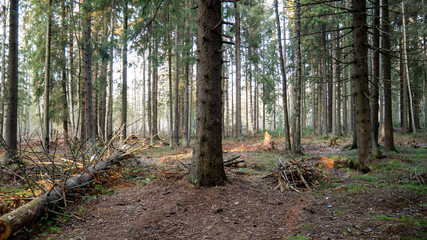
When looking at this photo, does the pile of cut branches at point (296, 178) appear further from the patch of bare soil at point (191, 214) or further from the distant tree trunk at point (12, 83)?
the distant tree trunk at point (12, 83)

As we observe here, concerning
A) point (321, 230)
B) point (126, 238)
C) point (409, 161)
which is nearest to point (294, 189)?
point (321, 230)

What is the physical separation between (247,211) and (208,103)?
91.6 inches

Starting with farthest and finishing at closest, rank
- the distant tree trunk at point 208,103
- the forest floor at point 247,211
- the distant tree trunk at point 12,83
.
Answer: the distant tree trunk at point 12,83 → the distant tree trunk at point 208,103 → the forest floor at point 247,211

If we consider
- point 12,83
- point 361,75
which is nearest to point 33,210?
point 12,83

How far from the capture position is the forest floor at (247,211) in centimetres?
318

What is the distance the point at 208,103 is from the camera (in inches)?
195

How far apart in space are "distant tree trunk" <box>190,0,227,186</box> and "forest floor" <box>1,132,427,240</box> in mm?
378

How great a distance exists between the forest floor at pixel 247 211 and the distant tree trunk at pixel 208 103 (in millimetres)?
378

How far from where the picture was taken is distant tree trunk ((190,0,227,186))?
4949 millimetres

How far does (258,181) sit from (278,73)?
82.7 feet

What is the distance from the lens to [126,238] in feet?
10.1

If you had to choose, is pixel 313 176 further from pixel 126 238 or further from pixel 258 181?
pixel 126 238

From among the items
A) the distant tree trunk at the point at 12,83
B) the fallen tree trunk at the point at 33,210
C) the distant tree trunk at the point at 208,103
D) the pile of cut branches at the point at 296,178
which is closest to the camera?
the fallen tree trunk at the point at 33,210

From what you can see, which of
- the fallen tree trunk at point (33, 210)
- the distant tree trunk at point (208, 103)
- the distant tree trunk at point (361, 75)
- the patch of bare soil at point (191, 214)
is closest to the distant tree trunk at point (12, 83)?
the fallen tree trunk at point (33, 210)
